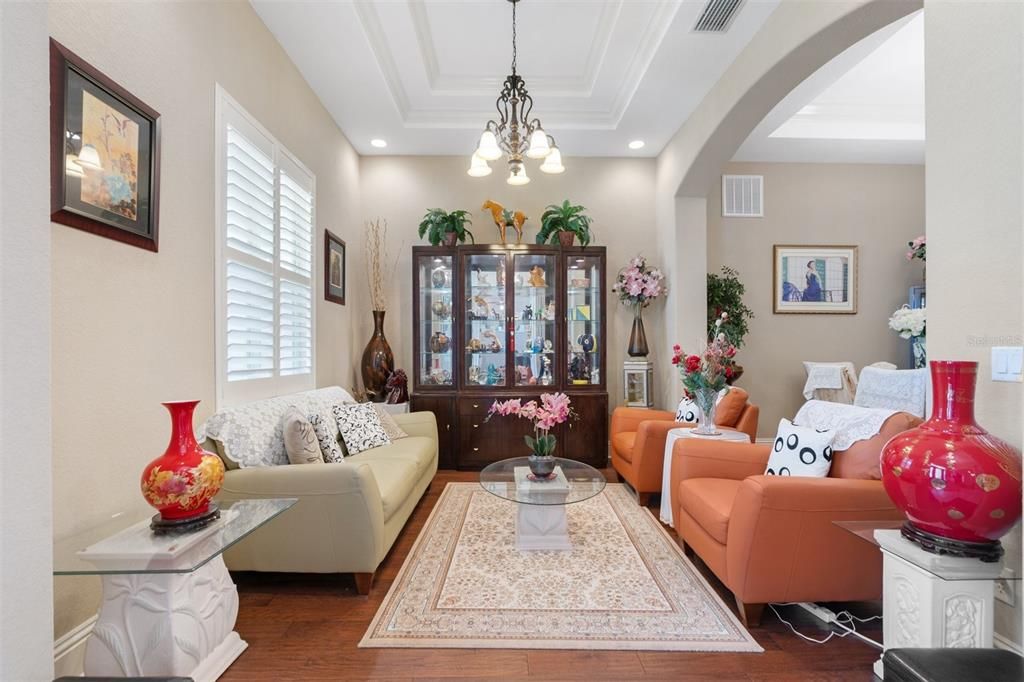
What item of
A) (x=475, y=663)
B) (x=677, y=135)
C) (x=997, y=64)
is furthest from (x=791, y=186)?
(x=475, y=663)

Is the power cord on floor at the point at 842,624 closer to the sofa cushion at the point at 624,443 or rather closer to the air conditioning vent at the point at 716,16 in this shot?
the sofa cushion at the point at 624,443

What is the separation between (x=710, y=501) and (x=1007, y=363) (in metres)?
1.22

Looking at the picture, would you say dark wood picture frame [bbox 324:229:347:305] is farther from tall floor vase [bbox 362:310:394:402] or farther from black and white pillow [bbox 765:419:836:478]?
black and white pillow [bbox 765:419:836:478]

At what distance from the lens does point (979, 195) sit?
154cm


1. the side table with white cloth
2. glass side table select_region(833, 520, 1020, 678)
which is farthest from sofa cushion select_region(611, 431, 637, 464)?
glass side table select_region(833, 520, 1020, 678)

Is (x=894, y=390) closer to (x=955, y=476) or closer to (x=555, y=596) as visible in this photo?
(x=955, y=476)

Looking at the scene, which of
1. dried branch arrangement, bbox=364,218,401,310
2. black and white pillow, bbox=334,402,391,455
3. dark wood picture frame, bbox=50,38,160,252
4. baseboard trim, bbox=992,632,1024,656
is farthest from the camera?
dried branch arrangement, bbox=364,218,401,310

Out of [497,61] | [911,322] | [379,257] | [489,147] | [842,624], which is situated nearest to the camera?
[842,624]

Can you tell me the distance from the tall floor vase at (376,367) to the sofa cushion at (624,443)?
6.93 ft

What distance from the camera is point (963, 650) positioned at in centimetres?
115

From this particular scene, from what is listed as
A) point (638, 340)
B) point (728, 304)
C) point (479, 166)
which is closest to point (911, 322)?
A: point (728, 304)

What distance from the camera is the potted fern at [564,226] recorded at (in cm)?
455

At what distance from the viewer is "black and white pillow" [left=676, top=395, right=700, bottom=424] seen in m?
3.63

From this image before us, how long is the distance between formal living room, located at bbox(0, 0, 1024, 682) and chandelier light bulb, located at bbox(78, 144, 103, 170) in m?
0.05
